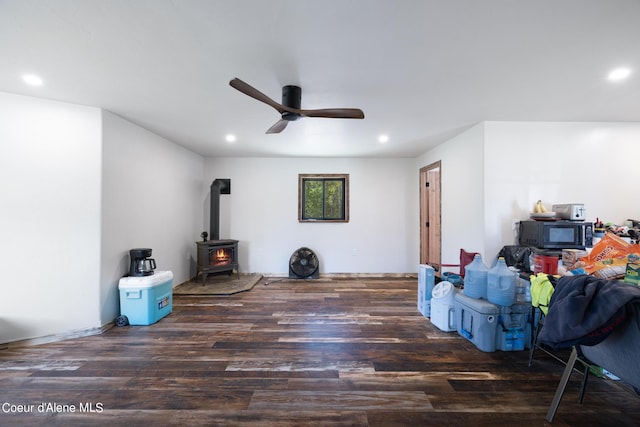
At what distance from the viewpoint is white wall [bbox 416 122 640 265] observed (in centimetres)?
319

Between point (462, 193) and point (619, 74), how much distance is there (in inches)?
72.6

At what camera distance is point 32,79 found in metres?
2.18

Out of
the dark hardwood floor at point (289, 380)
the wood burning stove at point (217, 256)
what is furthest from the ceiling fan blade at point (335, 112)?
the wood burning stove at point (217, 256)

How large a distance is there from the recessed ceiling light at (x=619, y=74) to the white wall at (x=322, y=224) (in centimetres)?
318

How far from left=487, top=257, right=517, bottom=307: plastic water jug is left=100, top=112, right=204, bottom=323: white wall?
4.17 metres

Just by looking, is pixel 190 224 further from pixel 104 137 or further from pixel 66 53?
pixel 66 53

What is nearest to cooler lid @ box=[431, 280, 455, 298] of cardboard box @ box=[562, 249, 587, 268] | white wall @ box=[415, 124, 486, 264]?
white wall @ box=[415, 124, 486, 264]

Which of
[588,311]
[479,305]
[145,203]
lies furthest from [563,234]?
[145,203]

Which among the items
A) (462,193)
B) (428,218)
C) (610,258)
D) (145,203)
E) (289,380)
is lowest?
(289,380)

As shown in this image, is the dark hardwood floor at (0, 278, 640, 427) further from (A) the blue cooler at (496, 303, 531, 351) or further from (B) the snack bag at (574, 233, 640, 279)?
(B) the snack bag at (574, 233, 640, 279)

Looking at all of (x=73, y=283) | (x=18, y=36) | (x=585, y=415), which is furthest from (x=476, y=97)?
(x=73, y=283)

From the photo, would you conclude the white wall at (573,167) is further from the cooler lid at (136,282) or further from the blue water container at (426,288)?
the cooler lid at (136,282)

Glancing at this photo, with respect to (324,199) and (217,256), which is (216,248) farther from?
(324,199)

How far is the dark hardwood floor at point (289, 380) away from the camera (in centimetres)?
160
